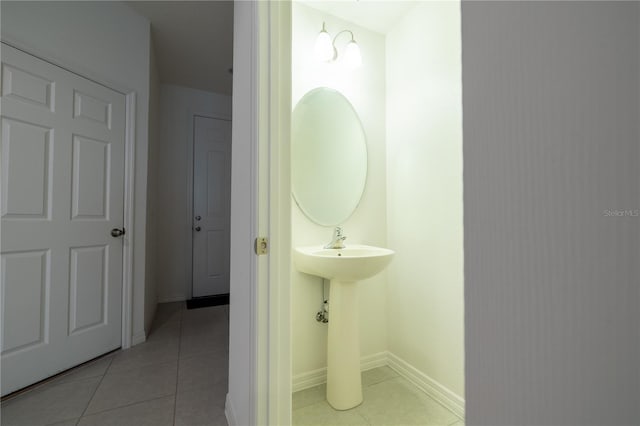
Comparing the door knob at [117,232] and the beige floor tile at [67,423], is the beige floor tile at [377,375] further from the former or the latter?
the door knob at [117,232]

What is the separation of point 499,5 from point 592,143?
0.15 meters

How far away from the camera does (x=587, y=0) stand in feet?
0.62

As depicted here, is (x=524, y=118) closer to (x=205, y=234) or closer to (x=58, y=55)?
(x=58, y=55)

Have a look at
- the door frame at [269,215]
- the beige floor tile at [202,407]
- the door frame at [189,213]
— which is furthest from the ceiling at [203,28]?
the beige floor tile at [202,407]

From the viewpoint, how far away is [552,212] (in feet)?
0.66

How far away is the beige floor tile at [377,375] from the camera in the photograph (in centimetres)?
179

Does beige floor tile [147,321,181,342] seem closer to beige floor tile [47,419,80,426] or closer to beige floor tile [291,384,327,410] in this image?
beige floor tile [47,419,80,426]

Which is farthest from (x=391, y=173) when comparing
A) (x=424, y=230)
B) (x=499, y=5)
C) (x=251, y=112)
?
(x=499, y=5)

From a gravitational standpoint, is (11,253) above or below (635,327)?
below

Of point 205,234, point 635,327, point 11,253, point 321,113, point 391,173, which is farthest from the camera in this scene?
point 205,234

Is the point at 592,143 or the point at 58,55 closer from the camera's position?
the point at 592,143

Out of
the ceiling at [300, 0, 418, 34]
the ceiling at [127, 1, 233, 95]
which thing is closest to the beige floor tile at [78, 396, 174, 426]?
the ceiling at [300, 0, 418, 34]

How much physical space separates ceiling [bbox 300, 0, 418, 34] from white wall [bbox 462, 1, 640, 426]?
1.94 meters

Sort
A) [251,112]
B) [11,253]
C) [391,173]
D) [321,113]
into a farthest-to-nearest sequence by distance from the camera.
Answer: [391,173] → [321,113] → [11,253] → [251,112]
